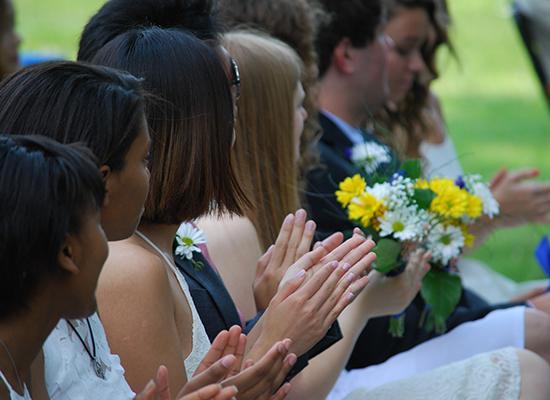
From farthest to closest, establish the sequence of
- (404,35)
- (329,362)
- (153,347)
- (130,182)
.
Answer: (404,35) < (329,362) < (153,347) < (130,182)

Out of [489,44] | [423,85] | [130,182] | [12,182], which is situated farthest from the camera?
A: [489,44]

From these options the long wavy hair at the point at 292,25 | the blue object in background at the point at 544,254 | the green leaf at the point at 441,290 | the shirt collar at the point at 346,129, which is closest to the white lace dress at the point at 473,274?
the shirt collar at the point at 346,129

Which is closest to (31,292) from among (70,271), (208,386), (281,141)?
(70,271)

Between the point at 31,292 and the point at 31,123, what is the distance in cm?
47

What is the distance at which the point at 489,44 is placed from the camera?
15.5 meters

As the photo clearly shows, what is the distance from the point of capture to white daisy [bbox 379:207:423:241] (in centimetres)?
302

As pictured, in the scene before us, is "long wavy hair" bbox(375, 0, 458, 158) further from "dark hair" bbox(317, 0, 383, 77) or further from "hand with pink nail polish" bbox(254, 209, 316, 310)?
"hand with pink nail polish" bbox(254, 209, 316, 310)

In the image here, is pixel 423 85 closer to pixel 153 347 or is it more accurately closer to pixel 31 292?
pixel 153 347

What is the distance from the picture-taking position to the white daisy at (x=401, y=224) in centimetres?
302

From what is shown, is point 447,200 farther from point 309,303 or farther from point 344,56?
point 344,56

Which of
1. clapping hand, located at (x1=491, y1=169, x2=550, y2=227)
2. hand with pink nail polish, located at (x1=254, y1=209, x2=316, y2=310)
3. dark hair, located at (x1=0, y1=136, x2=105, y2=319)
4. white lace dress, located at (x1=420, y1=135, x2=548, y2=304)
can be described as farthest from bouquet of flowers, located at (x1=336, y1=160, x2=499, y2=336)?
white lace dress, located at (x1=420, y1=135, x2=548, y2=304)

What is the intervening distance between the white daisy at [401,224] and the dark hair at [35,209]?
4.52 feet

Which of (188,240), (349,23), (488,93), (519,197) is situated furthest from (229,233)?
(488,93)

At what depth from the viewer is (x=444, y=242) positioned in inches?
127
